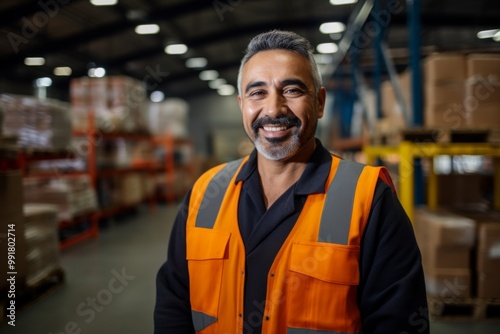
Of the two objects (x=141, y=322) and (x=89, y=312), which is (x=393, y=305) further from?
(x=89, y=312)

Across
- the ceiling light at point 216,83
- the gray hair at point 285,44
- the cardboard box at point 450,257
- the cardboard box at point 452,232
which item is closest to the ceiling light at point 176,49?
the ceiling light at point 216,83

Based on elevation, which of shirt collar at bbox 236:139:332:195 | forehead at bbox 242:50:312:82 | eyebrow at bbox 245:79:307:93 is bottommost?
shirt collar at bbox 236:139:332:195

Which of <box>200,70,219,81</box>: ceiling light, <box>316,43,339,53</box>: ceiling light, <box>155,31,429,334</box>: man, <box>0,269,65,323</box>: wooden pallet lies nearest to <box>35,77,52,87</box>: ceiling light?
<box>200,70,219,81</box>: ceiling light

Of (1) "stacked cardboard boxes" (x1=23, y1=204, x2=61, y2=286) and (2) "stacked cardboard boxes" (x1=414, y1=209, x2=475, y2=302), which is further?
(1) "stacked cardboard boxes" (x1=23, y1=204, x2=61, y2=286)

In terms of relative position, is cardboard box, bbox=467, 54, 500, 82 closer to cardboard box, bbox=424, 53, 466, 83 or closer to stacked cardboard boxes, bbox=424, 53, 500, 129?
stacked cardboard boxes, bbox=424, 53, 500, 129

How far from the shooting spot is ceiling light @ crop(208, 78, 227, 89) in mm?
24084

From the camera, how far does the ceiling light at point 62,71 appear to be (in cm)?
1655

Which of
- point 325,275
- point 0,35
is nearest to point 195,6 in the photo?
point 0,35

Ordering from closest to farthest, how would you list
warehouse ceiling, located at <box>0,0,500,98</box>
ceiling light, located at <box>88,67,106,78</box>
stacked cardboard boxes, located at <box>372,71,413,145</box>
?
stacked cardboard boxes, located at <box>372,71,413,145</box> < warehouse ceiling, located at <box>0,0,500,98</box> < ceiling light, located at <box>88,67,106,78</box>

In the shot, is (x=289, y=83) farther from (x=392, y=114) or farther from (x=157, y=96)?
(x=157, y=96)

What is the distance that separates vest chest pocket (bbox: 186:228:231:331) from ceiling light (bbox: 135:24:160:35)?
41.2ft

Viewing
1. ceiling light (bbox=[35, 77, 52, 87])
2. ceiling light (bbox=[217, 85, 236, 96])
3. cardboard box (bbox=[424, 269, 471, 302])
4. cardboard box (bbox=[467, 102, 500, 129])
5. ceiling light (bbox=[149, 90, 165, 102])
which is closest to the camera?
cardboard box (bbox=[424, 269, 471, 302])

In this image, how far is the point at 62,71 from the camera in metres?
16.8

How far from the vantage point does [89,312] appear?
3.84 m
